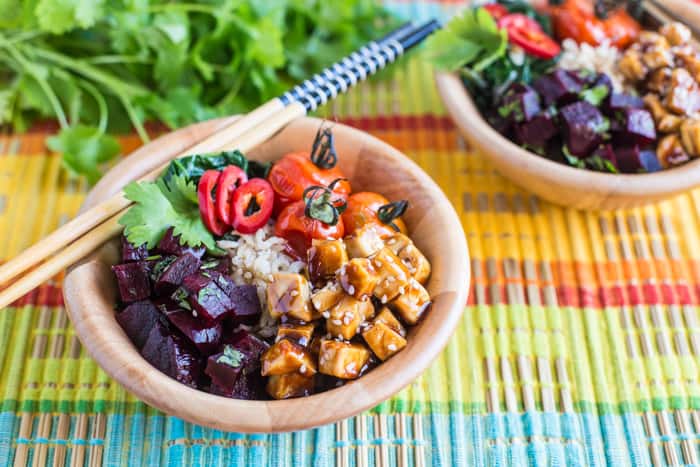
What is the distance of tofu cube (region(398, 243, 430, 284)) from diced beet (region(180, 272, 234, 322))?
1.88 feet

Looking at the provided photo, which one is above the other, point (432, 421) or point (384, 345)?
point (384, 345)

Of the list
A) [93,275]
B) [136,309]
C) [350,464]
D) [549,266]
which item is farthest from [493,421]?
[93,275]

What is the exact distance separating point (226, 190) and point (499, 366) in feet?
3.88

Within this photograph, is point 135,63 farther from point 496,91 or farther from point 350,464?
point 350,464

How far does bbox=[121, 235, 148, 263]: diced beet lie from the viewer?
2250 millimetres

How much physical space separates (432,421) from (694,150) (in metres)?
1.43

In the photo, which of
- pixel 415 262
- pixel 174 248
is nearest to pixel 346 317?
pixel 415 262

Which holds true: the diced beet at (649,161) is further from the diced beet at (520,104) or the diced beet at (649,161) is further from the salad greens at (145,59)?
the salad greens at (145,59)

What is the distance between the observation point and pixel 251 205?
2402 mm

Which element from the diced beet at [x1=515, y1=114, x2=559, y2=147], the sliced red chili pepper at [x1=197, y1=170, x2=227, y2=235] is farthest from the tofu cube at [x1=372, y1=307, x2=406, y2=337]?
the diced beet at [x1=515, y1=114, x2=559, y2=147]

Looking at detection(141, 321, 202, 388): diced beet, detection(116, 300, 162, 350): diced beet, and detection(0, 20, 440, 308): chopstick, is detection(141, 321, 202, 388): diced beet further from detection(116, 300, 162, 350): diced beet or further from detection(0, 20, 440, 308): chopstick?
detection(0, 20, 440, 308): chopstick

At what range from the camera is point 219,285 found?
2.08m

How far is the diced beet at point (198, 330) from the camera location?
204cm

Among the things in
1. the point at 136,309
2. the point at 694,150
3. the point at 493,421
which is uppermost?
the point at 136,309
